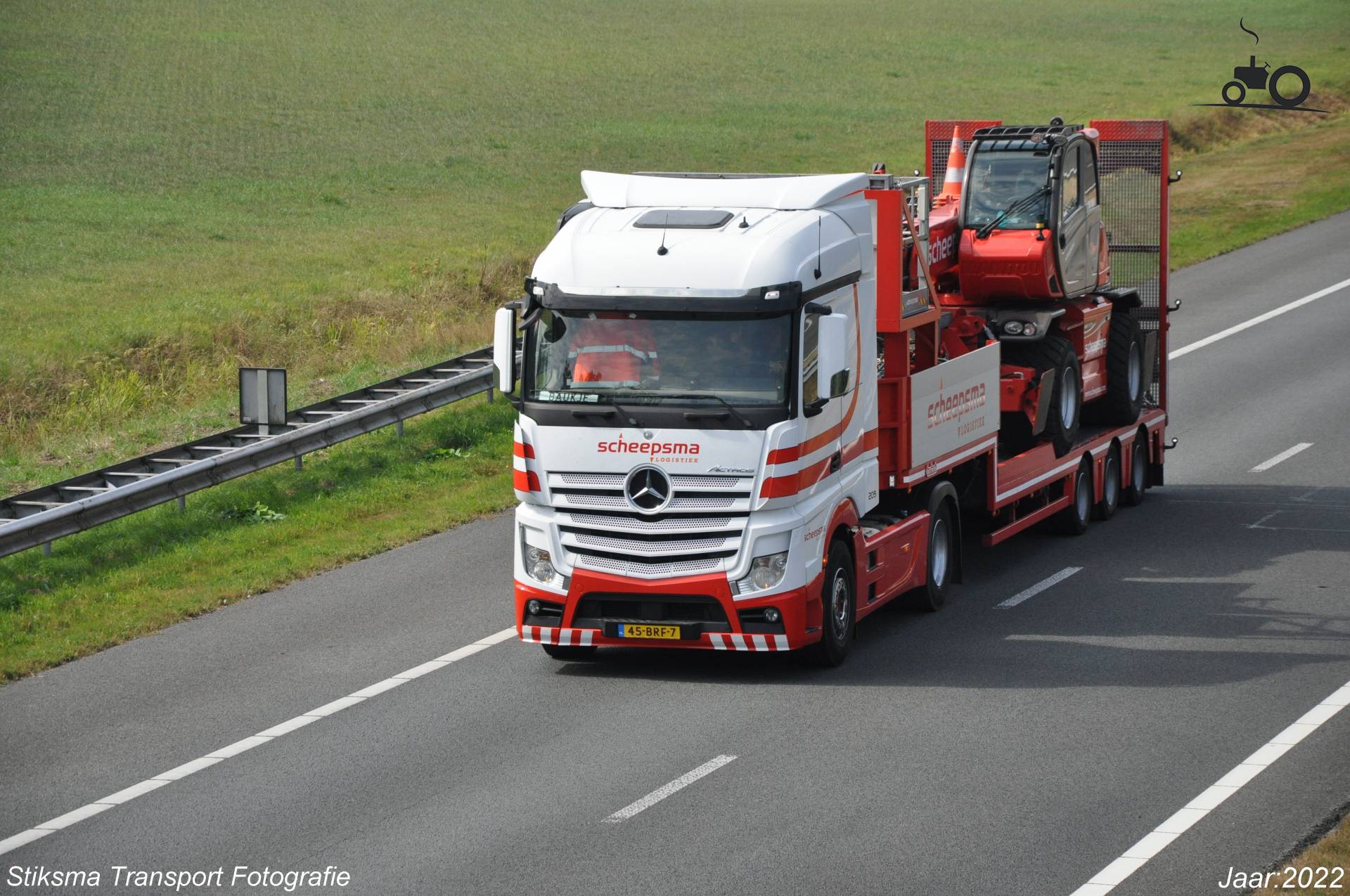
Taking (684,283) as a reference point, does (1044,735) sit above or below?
below

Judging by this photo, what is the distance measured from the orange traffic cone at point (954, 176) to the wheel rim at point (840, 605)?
19.9 feet

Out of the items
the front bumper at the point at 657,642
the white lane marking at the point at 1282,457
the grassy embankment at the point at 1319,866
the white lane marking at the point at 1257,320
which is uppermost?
the white lane marking at the point at 1257,320

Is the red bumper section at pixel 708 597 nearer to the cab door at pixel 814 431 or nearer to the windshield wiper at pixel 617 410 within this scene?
the cab door at pixel 814 431

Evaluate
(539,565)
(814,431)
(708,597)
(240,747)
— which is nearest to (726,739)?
(708,597)

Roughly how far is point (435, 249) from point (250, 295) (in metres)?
5.08

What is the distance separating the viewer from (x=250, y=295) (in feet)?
100

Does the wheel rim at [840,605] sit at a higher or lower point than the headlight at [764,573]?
lower

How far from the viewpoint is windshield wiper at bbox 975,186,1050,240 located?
17.6 metres

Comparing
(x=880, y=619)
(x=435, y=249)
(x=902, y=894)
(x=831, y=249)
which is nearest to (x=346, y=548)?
(x=880, y=619)

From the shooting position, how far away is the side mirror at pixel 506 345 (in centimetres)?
1286

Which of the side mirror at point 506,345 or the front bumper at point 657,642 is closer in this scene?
the front bumper at point 657,642

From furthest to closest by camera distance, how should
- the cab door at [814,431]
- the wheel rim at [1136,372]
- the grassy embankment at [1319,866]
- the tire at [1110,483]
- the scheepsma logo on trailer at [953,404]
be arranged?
the wheel rim at [1136,372] → the tire at [1110,483] → the scheepsma logo on trailer at [953,404] → the cab door at [814,431] → the grassy embankment at [1319,866]

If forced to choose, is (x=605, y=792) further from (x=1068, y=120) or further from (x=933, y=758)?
(x=1068, y=120)

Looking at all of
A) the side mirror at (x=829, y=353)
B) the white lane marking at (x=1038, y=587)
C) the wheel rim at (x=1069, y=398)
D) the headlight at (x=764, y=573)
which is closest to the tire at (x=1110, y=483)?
the wheel rim at (x=1069, y=398)
